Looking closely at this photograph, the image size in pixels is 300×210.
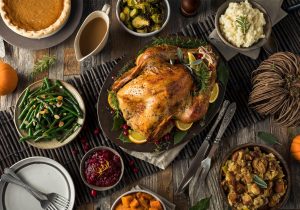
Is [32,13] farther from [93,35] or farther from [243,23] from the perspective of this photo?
[243,23]

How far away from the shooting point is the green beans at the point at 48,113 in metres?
3.37

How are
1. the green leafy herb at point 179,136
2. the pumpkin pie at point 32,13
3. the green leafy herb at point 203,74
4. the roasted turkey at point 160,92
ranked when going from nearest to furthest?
the roasted turkey at point 160,92 < the green leafy herb at point 203,74 < the green leafy herb at point 179,136 < the pumpkin pie at point 32,13

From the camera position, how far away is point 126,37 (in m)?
3.64

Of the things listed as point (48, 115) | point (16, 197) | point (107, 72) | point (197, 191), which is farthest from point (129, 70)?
point (16, 197)

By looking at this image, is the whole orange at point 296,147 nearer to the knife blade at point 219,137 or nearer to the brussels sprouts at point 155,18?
the knife blade at point 219,137

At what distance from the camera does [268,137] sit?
3441 mm

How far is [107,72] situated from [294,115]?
134 cm

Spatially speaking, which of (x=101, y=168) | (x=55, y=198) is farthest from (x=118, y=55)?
(x=55, y=198)

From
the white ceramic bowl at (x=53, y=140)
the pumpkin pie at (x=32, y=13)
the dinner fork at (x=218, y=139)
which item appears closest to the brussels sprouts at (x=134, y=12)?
the pumpkin pie at (x=32, y=13)

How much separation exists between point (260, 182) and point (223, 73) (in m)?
0.77

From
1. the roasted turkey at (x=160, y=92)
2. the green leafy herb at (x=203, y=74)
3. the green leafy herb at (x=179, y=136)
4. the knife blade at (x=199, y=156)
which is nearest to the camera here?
the roasted turkey at (x=160, y=92)

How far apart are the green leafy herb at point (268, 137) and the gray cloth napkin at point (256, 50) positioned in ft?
1.77

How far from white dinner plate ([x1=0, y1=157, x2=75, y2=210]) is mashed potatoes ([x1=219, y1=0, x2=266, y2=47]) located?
1.46 m

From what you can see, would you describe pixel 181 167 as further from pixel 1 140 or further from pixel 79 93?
pixel 1 140
